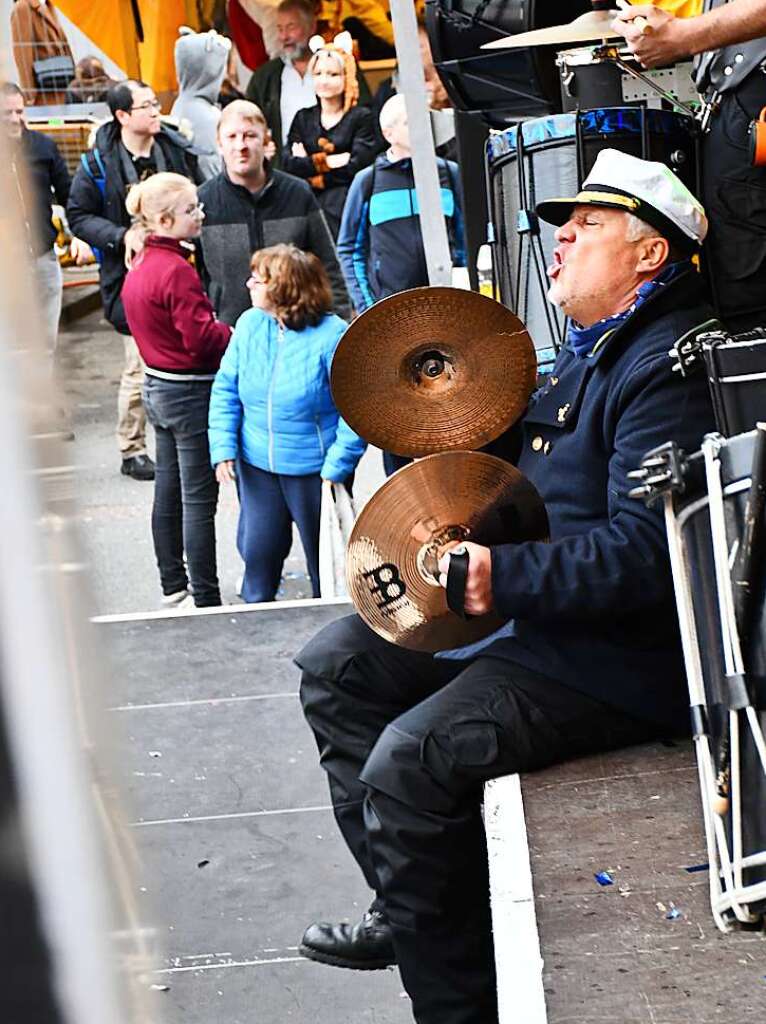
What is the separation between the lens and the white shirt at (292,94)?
27.9 feet

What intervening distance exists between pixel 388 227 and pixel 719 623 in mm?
4139

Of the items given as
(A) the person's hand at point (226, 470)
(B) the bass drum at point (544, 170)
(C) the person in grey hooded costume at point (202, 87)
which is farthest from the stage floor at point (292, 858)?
(C) the person in grey hooded costume at point (202, 87)

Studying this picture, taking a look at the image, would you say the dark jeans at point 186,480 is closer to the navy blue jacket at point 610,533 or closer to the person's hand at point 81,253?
the person's hand at point 81,253

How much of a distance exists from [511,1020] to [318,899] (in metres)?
1.56

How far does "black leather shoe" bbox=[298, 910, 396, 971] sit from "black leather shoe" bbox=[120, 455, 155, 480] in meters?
4.69

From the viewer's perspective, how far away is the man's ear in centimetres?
264

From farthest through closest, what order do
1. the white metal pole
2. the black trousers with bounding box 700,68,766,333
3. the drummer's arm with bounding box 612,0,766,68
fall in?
1. the white metal pole
2. the black trousers with bounding box 700,68,766,333
3. the drummer's arm with bounding box 612,0,766,68

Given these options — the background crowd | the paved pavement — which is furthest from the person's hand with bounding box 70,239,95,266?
the paved pavement

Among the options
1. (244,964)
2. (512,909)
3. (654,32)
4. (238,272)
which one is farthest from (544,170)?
(238,272)

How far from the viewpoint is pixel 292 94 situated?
28.5 feet

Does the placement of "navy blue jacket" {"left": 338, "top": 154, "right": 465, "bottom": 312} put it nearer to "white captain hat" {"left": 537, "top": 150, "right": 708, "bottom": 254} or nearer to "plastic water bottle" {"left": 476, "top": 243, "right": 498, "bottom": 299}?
"plastic water bottle" {"left": 476, "top": 243, "right": 498, "bottom": 299}

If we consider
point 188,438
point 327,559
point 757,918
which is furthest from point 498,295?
point 757,918

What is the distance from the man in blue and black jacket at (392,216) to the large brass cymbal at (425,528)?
3.42 metres

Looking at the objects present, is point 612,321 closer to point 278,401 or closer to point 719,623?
point 719,623
